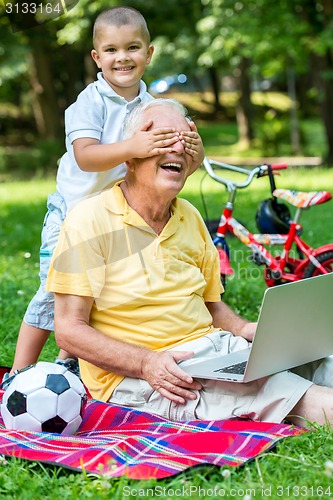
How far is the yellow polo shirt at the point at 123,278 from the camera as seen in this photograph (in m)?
3.07

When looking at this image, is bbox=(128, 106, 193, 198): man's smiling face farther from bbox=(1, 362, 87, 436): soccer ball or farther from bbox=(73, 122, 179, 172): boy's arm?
bbox=(1, 362, 87, 436): soccer ball

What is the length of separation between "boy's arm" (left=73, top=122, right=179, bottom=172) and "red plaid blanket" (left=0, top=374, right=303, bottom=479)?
98 centimetres

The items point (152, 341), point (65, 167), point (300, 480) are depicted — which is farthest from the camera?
point (65, 167)

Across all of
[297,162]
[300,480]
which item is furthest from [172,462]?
[297,162]

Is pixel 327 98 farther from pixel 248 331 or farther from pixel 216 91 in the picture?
pixel 216 91

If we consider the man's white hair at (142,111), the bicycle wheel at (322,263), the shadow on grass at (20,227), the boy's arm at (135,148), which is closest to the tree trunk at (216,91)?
the shadow on grass at (20,227)

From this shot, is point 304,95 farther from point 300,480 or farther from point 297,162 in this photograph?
point 300,480

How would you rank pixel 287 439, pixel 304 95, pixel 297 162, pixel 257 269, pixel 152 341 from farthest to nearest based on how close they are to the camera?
1. pixel 304 95
2. pixel 297 162
3. pixel 257 269
4. pixel 152 341
5. pixel 287 439

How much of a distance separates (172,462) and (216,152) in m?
22.2

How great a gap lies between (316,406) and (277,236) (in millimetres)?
2843

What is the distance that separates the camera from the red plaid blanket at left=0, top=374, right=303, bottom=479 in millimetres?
2604

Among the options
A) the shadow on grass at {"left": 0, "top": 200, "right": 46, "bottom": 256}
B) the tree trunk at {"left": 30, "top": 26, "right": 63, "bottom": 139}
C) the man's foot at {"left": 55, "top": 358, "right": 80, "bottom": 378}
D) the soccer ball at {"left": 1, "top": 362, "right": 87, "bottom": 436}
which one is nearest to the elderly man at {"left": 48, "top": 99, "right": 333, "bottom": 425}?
the soccer ball at {"left": 1, "top": 362, "right": 87, "bottom": 436}

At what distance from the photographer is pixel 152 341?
314 cm

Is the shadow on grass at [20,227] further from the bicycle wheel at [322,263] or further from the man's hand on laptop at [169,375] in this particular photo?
the man's hand on laptop at [169,375]
